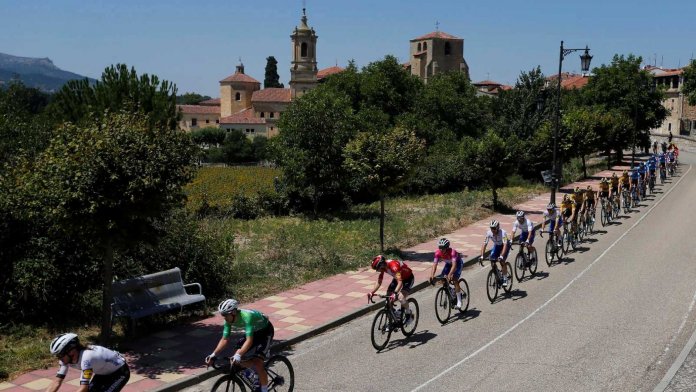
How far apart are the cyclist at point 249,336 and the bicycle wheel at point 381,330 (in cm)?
295

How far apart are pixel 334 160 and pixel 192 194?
11277 mm

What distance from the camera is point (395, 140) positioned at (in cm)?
1872

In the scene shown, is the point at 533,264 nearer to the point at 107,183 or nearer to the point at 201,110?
the point at 107,183

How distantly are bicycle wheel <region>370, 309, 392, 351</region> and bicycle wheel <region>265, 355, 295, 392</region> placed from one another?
85.4 inches

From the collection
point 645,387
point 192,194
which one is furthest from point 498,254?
point 192,194

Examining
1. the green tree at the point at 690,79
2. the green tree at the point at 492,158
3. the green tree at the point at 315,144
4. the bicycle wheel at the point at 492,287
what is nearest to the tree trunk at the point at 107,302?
the bicycle wheel at the point at 492,287

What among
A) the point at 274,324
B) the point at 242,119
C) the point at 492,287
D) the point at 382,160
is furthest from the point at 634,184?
the point at 242,119

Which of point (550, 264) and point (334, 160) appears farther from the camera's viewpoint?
point (334, 160)

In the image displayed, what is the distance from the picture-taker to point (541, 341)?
35.7 feet

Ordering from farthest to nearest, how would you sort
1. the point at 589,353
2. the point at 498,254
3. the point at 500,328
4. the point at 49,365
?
1. the point at 498,254
2. the point at 500,328
3. the point at 589,353
4. the point at 49,365

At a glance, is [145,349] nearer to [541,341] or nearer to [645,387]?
[541,341]

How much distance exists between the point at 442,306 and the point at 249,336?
5451 millimetres

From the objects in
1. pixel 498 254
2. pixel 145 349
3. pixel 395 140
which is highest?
pixel 395 140

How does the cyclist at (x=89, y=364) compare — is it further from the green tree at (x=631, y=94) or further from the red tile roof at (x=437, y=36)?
the red tile roof at (x=437, y=36)
